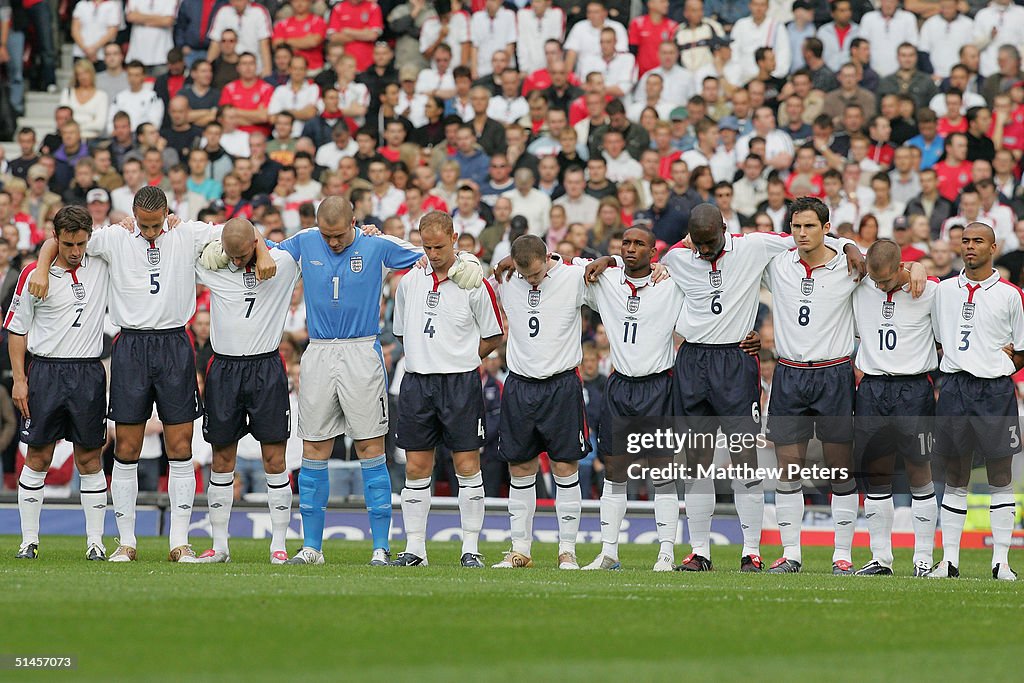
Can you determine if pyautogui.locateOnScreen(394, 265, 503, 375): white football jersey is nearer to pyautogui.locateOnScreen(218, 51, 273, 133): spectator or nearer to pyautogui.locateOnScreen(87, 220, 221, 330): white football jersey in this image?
pyautogui.locateOnScreen(87, 220, 221, 330): white football jersey

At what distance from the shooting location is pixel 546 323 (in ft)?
39.7

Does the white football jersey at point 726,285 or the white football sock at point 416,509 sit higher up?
the white football jersey at point 726,285

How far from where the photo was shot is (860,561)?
48.1 ft

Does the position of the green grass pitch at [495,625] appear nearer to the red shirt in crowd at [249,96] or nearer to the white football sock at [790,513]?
the white football sock at [790,513]

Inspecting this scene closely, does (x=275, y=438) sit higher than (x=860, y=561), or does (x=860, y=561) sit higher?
(x=275, y=438)

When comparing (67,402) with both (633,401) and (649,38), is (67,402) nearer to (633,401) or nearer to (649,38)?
(633,401)

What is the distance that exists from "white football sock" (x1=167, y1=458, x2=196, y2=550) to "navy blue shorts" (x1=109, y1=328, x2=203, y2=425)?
0.41 metres

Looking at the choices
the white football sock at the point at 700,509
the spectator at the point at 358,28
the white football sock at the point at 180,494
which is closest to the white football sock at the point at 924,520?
the white football sock at the point at 700,509

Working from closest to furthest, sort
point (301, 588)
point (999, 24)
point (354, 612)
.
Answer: point (354, 612) → point (301, 588) → point (999, 24)

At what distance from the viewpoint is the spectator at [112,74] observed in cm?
2406

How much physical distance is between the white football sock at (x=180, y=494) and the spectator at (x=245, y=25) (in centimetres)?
1333

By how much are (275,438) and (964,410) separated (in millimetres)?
5518

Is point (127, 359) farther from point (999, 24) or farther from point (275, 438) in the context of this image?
point (999, 24)

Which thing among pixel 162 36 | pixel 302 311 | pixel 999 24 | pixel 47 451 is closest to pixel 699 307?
pixel 47 451
